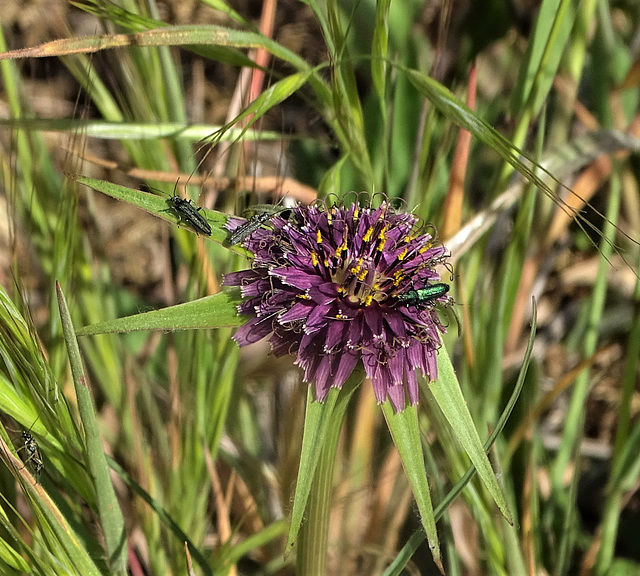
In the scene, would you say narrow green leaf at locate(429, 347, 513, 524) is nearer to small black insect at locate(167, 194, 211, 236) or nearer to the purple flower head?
the purple flower head

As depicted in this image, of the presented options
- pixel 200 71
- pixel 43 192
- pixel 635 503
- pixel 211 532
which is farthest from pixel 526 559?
pixel 200 71

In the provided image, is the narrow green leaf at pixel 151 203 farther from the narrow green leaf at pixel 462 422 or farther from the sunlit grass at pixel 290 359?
the narrow green leaf at pixel 462 422

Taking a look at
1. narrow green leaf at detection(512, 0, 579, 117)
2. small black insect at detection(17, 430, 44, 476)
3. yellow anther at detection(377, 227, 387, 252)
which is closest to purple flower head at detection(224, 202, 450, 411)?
yellow anther at detection(377, 227, 387, 252)

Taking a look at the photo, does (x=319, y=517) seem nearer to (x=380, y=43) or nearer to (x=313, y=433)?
(x=313, y=433)

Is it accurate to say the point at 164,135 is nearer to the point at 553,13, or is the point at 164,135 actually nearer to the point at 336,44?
the point at 336,44

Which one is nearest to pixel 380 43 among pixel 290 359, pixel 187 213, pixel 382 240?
pixel 382 240
